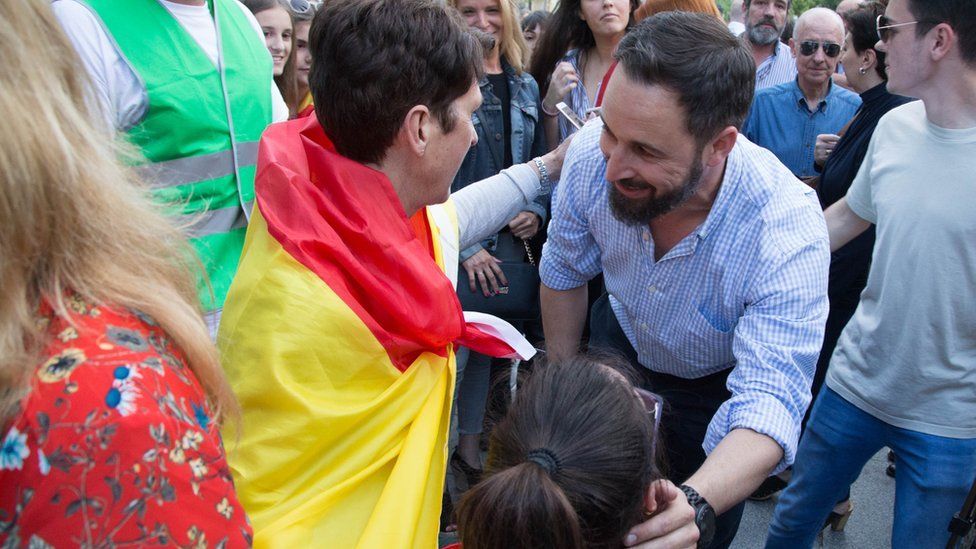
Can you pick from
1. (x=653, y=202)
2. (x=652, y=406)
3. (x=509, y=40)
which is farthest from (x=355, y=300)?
(x=509, y=40)

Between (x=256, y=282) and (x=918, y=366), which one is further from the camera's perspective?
(x=918, y=366)

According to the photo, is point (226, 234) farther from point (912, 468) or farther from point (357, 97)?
point (912, 468)

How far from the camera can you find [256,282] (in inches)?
57.3

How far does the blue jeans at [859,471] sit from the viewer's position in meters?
2.46

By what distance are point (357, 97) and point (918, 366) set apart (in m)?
1.92

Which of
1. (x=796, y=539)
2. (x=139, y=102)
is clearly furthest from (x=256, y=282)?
(x=796, y=539)

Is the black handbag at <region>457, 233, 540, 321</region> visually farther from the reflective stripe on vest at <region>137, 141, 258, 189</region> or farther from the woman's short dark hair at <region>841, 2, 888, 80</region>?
the woman's short dark hair at <region>841, 2, 888, 80</region>

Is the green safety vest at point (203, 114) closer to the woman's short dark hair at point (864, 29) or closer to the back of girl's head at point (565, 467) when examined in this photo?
the back of girl's head at point (565, 467)

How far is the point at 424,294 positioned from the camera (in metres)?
1.52

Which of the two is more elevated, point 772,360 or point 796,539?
point 772,360

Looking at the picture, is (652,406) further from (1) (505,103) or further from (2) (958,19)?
(1) (505,103)

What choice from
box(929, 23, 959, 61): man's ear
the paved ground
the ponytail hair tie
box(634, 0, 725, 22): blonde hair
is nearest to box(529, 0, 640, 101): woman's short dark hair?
box(634, 0, 725, 22): blonde hair

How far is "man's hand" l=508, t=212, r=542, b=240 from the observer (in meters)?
3.58

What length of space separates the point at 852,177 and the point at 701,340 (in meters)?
1.68
